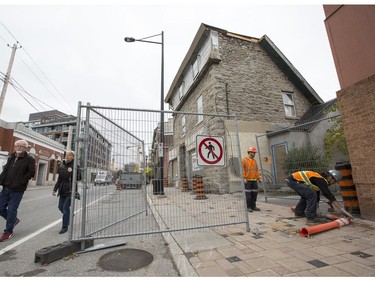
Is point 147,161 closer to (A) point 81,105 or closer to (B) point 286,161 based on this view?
(A) point 81,105

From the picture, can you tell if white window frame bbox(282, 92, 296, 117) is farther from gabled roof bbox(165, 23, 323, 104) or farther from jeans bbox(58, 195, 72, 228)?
jeans bbox(58, 195, 72, 228)

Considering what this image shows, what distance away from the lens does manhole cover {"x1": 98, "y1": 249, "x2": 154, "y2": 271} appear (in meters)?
2.74

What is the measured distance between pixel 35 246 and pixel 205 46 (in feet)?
42.5

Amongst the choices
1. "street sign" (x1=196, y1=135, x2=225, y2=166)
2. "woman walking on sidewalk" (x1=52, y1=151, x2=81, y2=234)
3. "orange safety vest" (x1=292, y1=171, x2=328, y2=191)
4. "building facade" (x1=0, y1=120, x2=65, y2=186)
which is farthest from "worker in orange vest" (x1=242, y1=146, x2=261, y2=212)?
"building facade" (x1=0, y1=120, x2=65, y2=186)

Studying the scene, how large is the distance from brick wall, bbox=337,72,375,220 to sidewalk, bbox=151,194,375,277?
56 centimetres

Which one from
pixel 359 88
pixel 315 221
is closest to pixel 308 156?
pixel 359 88

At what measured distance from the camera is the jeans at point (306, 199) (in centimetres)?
455

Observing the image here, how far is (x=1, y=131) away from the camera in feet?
76.3

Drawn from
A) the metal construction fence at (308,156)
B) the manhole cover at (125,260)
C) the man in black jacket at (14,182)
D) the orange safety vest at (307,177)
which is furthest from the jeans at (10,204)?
the metal construction fence at (308,156)

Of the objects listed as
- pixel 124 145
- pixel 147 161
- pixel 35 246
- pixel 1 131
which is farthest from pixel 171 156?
pixel 1 131

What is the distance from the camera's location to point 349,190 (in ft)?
16.3

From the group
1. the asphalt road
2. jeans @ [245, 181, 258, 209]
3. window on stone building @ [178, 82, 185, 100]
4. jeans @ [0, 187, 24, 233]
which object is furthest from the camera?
window on stone building @ [178, 82, 185, 100]

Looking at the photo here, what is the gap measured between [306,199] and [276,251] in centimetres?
226

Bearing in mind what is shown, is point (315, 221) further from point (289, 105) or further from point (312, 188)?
point (289, 105)
